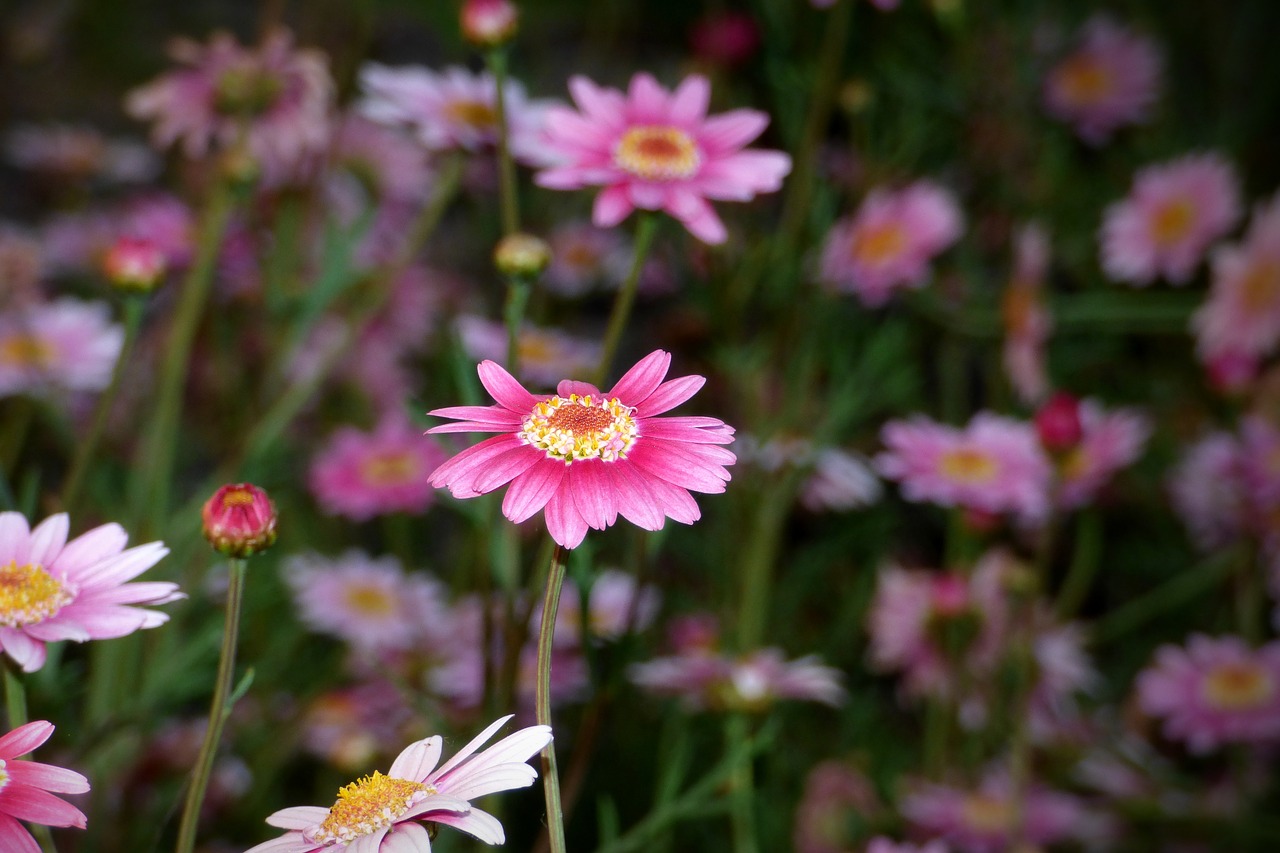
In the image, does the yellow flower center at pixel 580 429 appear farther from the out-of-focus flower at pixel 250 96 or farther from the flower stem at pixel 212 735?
the out-of-focus flower at pixel 250 96

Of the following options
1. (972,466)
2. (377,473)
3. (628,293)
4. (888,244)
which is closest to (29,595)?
(628,293)

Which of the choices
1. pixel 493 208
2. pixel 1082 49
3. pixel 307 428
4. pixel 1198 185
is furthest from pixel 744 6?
pixel 307 428

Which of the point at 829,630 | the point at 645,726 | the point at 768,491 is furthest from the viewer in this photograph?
the point at 829,630

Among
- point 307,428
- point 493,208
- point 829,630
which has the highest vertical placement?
point 493,208

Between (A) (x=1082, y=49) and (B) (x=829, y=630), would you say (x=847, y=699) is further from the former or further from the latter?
(A) (x=1082, y=49)

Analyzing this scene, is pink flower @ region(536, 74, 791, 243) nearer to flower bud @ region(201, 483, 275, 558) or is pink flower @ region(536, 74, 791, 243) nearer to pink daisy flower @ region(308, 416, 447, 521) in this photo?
flower bud @ region(201, 483, 275, 558)

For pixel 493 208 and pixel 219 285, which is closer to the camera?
pixel 219 285

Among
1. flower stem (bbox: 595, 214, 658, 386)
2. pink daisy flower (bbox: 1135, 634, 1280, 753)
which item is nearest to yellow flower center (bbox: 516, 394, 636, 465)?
flower stem (bbox: 595, 214, 658, 386)

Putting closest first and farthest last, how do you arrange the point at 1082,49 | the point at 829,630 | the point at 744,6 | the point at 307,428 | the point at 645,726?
the point at 645,726
the point at 829,630
the point at 307,428
the point at 1082,49
the point at 744,6
